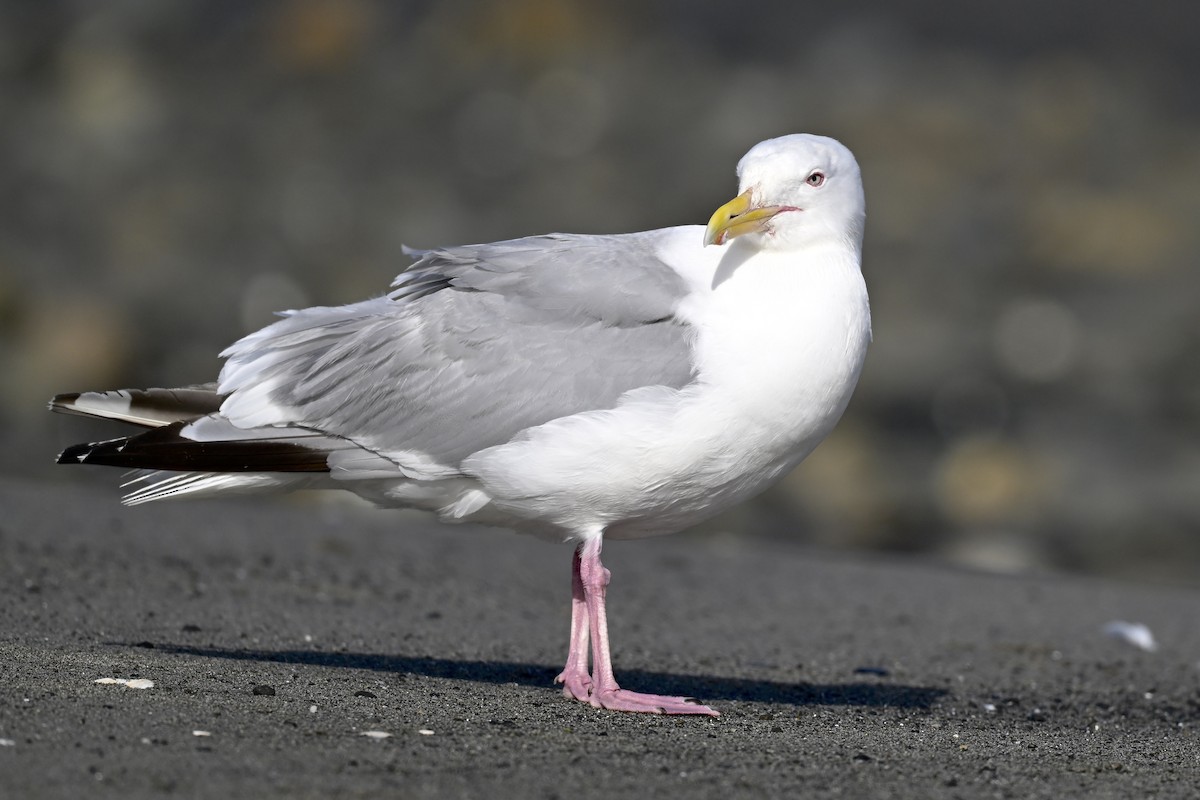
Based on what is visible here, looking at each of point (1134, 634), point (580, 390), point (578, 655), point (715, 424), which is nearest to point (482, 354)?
point (580, 390)

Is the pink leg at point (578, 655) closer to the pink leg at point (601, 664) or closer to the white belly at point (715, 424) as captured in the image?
the pink leg at point (601, 664)

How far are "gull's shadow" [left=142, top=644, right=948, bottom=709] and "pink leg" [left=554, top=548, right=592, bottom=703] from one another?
0.24 m

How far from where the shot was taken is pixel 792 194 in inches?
202

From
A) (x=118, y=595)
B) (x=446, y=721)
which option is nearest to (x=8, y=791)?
(x=446, y=721)

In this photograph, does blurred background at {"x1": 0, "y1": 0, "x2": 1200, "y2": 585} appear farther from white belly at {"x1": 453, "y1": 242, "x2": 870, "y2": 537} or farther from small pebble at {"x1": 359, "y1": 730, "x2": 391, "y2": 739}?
small pebble at {"x1": 359, "y1": 730, "x2": 391, "y2": 739}

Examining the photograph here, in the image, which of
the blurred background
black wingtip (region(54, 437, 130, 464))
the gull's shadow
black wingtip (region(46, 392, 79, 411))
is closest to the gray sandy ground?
the gull's shadow

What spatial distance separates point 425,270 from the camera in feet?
17.5

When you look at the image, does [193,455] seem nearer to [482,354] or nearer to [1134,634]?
[482,354]

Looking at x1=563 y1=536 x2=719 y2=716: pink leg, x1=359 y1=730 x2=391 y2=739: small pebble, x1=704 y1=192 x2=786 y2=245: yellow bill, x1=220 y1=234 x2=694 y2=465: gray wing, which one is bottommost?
x1=359 y1=730 x2=391 y2=739: small pebble

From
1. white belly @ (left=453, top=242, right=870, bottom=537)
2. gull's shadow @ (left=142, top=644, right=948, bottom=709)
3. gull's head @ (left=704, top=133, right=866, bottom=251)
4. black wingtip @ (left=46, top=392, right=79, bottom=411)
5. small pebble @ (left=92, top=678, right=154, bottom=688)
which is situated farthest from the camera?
gull's shadow @ (left=142, top=644, right=948, bottom=709)

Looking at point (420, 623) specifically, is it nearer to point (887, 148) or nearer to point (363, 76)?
point (887, 148)

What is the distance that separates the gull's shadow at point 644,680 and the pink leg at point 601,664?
1.25 feet

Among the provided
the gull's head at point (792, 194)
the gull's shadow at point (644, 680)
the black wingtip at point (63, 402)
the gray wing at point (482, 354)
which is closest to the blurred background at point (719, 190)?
the gull's shadow at point (644, 680)

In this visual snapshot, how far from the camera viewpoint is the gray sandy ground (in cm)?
A: 389
